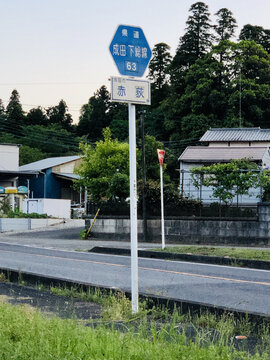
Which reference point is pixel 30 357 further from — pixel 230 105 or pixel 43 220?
pixel 230 105

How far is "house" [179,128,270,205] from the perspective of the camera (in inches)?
911

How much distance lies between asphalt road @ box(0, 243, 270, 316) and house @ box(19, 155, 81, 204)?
32558 millimetres

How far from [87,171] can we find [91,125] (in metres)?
43.7

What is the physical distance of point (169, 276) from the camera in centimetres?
1226

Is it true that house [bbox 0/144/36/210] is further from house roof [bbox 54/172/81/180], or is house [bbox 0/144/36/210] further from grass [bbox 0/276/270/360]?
grass [bbox 0/276/270/360]

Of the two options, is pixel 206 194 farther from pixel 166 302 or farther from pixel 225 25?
pixel 225 25

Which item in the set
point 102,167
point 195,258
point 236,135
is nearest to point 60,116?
point 236,135

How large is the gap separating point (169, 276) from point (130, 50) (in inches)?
267

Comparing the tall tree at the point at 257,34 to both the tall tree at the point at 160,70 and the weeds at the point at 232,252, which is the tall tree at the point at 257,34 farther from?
the weeds at the point at 232,252

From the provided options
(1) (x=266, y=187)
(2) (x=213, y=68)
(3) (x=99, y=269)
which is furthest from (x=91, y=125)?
(3) (x=99, y=269)

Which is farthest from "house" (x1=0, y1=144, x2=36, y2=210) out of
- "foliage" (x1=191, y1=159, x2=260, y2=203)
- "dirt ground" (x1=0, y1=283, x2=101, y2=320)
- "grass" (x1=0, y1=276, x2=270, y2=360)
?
"grass" (x1=0, y1=276, x2=270, y2=360)

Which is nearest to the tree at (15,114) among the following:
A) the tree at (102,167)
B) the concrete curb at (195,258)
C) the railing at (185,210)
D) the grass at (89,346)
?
the tree at (102,167)

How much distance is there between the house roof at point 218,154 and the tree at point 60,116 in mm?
50921

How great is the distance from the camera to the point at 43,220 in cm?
3556
